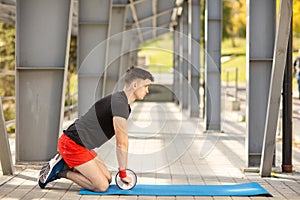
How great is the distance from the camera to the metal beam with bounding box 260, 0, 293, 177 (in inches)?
339

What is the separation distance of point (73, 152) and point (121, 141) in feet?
1.94

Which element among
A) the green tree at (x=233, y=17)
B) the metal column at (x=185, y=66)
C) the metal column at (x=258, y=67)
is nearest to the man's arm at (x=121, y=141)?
the metal column at (x=258, y=67)

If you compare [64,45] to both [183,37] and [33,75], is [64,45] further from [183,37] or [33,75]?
[183,37]

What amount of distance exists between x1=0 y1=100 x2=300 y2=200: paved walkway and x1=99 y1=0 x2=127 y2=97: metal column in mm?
1282

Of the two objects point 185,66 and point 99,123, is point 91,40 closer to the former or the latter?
point 99,123

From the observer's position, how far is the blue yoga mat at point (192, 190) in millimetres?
7789

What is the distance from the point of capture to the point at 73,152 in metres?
7.81

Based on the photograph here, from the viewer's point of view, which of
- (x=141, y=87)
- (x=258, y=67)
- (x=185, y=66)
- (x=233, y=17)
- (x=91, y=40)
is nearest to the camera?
(x=141, y=87)

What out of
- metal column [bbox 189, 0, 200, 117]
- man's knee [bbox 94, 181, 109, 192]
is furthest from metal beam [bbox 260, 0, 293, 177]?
metal column [bbox 189, 0, 200, 117]

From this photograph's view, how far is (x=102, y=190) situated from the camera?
7867 mm

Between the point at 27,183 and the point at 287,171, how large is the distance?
10.9 feet

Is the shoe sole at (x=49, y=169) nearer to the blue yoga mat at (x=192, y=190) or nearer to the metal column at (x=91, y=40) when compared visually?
the blue yoga mat at (x=192, y=190)

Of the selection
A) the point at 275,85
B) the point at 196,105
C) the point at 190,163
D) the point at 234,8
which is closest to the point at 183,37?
the point at 196,105

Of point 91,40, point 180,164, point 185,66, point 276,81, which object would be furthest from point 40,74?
point 185,66
